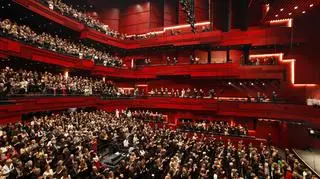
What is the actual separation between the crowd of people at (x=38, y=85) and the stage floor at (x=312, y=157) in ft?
43.1

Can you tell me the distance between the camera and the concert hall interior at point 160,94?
8719 mm

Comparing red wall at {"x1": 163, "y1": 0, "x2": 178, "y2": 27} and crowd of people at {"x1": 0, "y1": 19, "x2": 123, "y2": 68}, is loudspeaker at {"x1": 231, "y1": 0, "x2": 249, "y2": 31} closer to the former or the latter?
red wall at {"x1": 163, "y1": 0, "x2": 178, "y2": 27}

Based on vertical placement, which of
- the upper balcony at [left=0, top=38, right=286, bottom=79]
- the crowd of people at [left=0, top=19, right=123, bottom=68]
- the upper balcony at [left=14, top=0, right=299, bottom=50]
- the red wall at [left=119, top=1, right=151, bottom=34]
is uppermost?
the red wall at [left=119, top=1, right=151, bottom=34]

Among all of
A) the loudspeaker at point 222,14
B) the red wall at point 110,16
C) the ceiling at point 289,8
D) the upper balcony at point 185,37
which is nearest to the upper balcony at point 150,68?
the upper balcony at point 185,37

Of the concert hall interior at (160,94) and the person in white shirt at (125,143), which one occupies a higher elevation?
the concert hall interior at (160,94)

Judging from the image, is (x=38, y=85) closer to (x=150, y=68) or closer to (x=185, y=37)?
(x=150, y=68)

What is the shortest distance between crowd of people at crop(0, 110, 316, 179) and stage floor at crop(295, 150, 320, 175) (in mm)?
1315

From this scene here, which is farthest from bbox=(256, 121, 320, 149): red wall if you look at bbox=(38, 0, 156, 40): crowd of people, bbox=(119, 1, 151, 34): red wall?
bbox=(119, 1, 151, 34): red wall

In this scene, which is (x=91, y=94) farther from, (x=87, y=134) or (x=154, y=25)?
(x=154, y=25)

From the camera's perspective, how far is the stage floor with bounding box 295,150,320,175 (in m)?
10.9

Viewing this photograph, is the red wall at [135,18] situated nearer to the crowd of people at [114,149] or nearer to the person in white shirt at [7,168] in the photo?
the crowd of people at [114,149]

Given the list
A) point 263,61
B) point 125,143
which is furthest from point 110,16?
point 125,143

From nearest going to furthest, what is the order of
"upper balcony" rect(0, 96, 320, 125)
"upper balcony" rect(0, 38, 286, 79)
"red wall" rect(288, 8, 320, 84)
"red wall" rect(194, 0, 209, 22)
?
"upper balcony" rect(0, 96, 320, 125)
"upper balcony" rect(0, 38, 286, 79)
"red wall" rect(288, 8, 320, 84)
"red wall" rect(194, 0, 209, 22)

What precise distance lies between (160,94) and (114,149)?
29.9 feet
